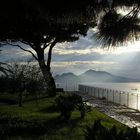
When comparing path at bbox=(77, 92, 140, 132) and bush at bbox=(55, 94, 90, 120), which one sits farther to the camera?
path at bbox=(77, 92, 140, 132)

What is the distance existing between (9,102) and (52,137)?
18.2 meters

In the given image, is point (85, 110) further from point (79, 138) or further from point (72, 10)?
point (72, 10)

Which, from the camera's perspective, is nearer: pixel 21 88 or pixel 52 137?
pixel 52 137

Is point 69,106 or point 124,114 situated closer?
point 69,106

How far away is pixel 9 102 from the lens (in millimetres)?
32844

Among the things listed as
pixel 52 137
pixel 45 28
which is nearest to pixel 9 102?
pixel 45 28

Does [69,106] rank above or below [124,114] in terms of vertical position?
above

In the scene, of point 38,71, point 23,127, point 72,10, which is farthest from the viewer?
point 38,71

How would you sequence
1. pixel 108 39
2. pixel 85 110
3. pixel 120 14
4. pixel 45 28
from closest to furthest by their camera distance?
pixel 108 39 → pixel 120 14 → pixel 45 28 → pixel 85 110

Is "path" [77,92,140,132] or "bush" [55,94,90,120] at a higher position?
"bush" [55,94,90,120]

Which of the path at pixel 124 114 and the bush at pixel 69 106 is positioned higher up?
the bush at pixel 69 106

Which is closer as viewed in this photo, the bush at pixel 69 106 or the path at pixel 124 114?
the bush at pixel 69 106

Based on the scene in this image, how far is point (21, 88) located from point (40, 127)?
13340 millimetres

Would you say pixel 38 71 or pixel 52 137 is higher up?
pixel 38 71
